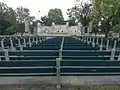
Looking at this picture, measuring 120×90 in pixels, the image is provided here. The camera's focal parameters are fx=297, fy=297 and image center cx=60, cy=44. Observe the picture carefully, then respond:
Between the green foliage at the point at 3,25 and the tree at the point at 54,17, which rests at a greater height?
the tree at the point at 54,17

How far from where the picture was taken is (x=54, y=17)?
125 meters

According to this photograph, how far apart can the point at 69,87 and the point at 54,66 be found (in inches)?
22.5

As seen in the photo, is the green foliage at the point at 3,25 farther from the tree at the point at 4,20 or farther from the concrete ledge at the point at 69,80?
the concrete ledge at the point at 69,80

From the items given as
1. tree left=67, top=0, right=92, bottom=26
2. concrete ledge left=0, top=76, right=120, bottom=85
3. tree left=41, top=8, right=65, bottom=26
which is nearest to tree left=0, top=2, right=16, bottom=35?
tree left=67, top=0, right=92, bottom=26

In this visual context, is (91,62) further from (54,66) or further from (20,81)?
(20,81)

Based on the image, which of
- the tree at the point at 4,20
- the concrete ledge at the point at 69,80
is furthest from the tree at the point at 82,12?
the concrete ledge at the point at 69,80

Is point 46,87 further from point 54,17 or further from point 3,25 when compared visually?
point 54,17

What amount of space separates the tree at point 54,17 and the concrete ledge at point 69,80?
112m

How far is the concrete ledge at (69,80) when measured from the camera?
659 cm

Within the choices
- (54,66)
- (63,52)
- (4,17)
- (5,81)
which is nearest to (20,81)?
(5,81)

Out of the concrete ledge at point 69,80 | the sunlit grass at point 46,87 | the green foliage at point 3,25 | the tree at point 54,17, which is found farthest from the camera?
the tree at point 54,17

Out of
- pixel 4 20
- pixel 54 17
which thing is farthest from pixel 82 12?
pixel 54 17

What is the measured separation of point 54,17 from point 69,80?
11923 cm

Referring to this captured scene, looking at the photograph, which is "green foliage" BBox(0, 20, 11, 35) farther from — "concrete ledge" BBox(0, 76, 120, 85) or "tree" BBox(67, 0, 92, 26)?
"concrete ledge" BBox(0, 76, 120, 85)
